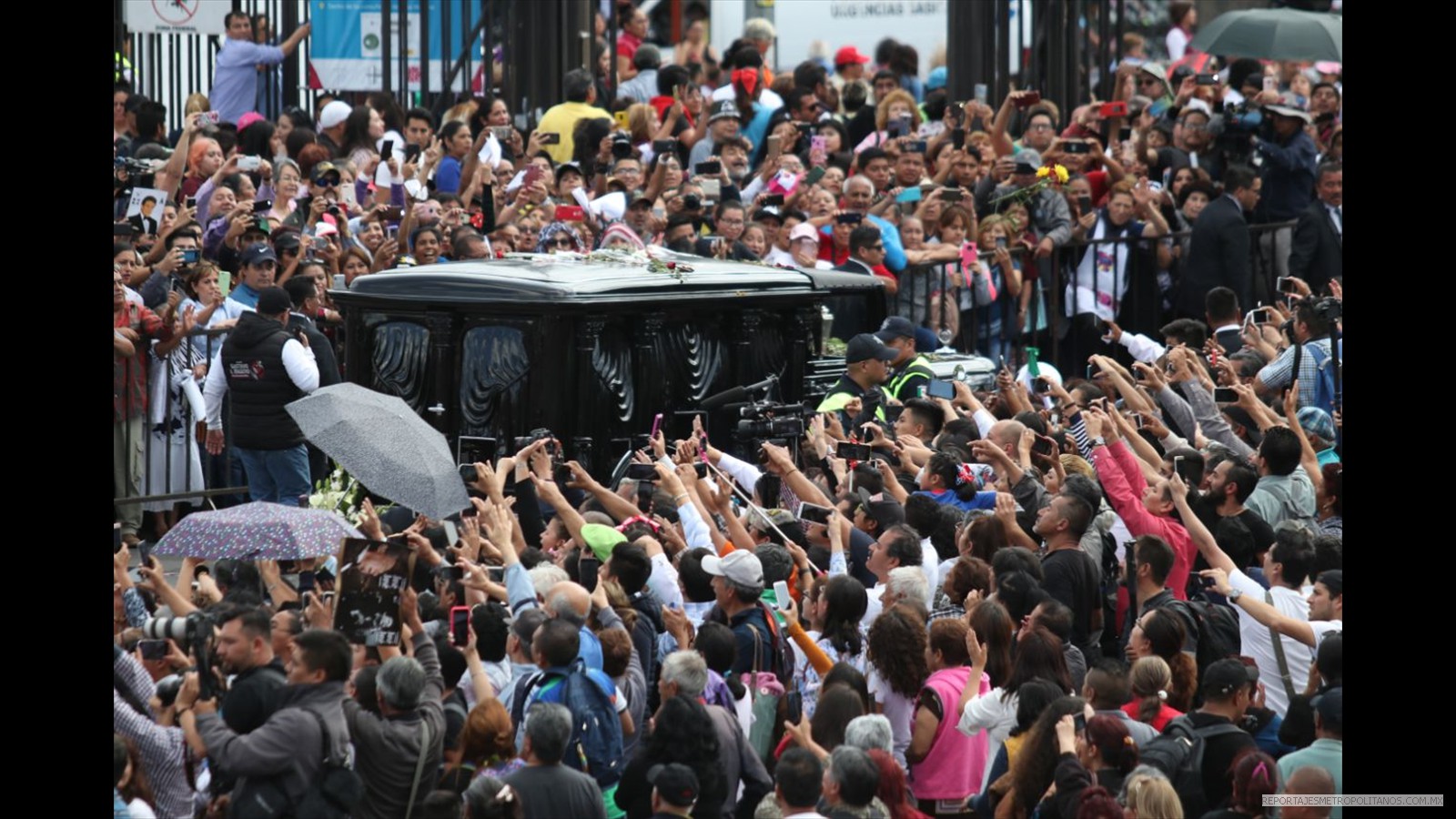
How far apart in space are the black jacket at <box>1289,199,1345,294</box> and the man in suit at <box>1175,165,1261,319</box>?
0.38 meters

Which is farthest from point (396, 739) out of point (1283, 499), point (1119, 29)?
point (1119, 29)

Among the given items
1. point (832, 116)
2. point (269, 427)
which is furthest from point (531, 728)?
point (832, 116)

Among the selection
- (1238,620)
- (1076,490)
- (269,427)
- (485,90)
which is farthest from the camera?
(485,90)

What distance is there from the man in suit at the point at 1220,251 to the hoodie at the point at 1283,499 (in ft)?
21.2

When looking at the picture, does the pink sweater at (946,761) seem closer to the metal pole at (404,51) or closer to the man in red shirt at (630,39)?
the metal pole at (404,51)

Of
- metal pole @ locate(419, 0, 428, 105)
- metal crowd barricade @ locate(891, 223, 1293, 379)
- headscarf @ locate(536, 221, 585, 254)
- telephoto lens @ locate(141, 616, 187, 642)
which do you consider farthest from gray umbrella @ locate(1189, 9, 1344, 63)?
telephoto lens @ locate(141, 616, 187, 642)

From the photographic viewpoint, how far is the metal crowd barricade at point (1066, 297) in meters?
16.4

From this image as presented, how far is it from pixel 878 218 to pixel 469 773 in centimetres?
941

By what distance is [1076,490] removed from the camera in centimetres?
1009

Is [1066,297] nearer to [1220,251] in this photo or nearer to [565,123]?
[1220,251]

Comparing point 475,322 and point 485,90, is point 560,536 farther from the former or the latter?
point 485,90

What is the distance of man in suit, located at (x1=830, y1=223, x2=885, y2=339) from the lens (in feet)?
51.4

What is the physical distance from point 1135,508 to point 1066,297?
23.8 ft

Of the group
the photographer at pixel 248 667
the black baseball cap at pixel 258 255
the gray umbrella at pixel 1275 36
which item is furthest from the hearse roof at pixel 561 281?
the gray umbrella at pixel 1275 36
